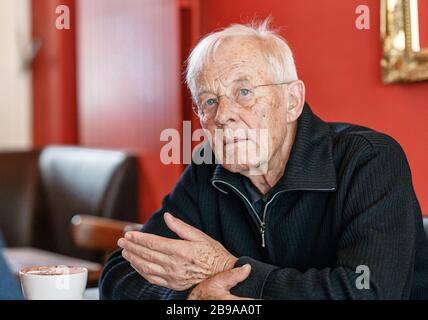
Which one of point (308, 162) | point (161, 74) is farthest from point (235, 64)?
point (161, 74)

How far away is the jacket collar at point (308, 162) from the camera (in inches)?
37.1

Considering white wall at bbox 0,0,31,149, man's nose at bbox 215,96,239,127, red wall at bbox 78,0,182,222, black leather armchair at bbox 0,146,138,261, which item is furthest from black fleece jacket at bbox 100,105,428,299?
white wall at bbox 0,0,31,149

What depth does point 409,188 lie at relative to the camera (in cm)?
89

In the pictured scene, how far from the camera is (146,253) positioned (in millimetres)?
920

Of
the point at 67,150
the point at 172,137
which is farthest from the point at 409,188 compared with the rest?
the point at 67,150

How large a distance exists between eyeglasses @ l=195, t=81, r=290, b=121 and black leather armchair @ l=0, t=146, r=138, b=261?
3.59 ft

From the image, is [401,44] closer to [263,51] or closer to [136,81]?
[263,51]

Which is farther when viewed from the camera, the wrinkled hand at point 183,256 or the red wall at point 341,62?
the red wall at point 341,62

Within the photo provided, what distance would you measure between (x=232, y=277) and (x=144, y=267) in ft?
0.39

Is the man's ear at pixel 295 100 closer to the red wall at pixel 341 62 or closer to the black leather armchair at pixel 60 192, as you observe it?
the red wall at pixel 341 62

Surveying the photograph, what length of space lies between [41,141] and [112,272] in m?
1.94

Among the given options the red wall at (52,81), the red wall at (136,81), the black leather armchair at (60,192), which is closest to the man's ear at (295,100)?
the red wall at (136,81)

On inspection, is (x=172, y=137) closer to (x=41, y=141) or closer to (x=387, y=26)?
(x=387, y=26)
